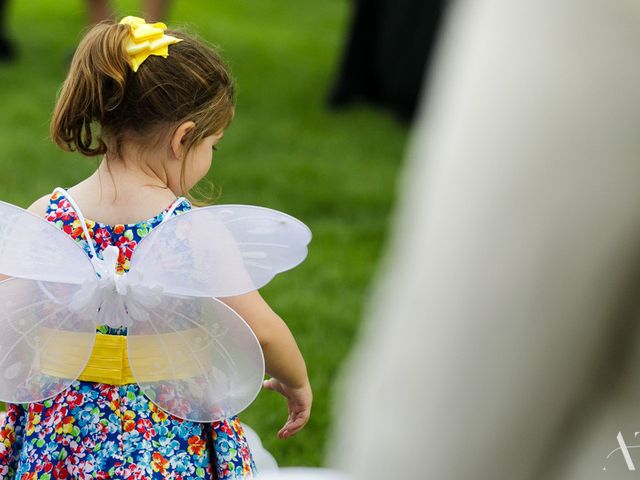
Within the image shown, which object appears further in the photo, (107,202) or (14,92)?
(14,92)

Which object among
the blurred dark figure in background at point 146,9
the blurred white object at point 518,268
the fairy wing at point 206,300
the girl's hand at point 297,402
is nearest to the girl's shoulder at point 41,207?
the fairy wing at point 206,300

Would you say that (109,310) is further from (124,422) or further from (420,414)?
(420,414)

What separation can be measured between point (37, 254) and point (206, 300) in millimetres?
279

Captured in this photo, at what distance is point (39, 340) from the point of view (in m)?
1.64

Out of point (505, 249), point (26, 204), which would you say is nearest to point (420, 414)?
point (505, 249)

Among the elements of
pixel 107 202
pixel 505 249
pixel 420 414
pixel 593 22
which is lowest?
pixel 107 202

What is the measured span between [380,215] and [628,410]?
152 inches

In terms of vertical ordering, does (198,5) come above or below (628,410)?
below

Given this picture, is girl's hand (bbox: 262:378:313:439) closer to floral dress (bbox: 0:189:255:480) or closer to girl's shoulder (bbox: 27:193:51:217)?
floral dress (bbox: 0:189:255:480)

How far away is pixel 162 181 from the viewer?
1.66 meters

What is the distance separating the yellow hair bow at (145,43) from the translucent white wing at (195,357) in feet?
1.29

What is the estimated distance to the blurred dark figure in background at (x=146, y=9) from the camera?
486 centimetres

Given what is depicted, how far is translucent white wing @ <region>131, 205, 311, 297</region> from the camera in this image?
5.14 feet

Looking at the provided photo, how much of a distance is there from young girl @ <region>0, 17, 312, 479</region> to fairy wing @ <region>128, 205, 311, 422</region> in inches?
1.7
